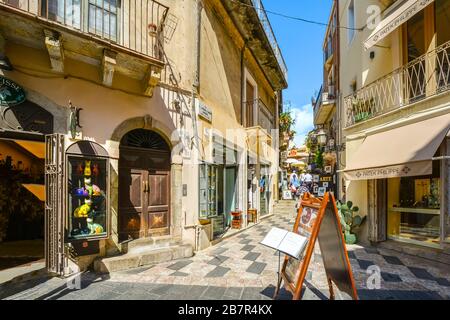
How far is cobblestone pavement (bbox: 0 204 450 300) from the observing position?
3.75 metres

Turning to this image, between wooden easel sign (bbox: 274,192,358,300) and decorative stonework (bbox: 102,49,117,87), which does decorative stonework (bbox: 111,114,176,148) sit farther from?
wooden easel sign (bbox: 274,192,358,300)

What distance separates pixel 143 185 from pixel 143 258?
170 centimetres

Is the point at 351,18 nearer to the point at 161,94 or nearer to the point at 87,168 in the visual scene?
the point at 161,94

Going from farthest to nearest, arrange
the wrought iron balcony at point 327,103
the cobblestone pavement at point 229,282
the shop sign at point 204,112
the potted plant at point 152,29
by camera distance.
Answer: the wrought iron balcony at point 327,103
the shop sign at point 204,112
the potted plant at point 152,29
the cobblestone pavement at point 229,282

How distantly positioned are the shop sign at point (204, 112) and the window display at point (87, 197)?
2865mm

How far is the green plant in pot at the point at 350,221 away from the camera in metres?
6.82

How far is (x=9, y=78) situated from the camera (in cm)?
408

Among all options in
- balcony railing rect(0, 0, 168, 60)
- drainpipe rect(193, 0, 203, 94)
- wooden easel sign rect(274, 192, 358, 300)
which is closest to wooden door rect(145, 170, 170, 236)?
drainpipe rect(193, 0, 203, 94)

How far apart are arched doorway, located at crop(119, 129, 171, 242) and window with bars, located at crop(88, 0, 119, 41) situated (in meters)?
2.31

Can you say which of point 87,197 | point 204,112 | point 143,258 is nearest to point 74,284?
point 143,258

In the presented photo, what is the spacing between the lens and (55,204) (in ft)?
13.8

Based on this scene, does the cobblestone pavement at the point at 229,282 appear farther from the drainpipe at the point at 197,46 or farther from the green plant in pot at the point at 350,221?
the drainpipe at the point at 197,46

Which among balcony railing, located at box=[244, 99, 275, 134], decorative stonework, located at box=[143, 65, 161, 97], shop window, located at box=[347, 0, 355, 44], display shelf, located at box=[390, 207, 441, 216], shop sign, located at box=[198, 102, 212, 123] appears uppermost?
shop window, located at box=[347, 0, 355, 44]

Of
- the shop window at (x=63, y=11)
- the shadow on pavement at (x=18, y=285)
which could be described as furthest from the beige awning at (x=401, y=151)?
the shop window at (x=63, y=11)
